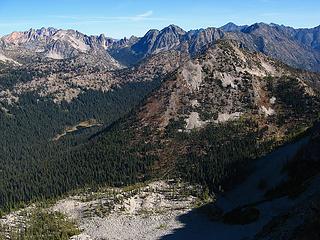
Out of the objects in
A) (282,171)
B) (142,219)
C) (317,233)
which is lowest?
(142,219)

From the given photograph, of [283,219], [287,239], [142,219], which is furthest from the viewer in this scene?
[142,219]

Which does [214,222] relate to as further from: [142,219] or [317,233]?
[317,233]

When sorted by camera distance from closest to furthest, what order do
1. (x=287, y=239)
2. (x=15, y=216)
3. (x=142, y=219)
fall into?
(x=287, y=239)
(x=142, y=219)
(x=15, y=216)

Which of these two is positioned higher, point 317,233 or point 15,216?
point 317,233

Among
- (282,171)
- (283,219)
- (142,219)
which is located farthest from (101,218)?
(283,219)

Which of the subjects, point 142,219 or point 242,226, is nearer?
point 242,226

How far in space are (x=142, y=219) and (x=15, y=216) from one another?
45.8 meters

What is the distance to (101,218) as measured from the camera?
151 meters

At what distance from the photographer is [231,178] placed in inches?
6895

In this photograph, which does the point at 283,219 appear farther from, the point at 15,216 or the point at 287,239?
the point at 15,216

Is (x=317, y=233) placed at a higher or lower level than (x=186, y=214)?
higher

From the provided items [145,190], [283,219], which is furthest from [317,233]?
[145,190]

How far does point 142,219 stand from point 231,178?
43.7 m

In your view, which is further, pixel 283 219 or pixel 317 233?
pixel 283 219
